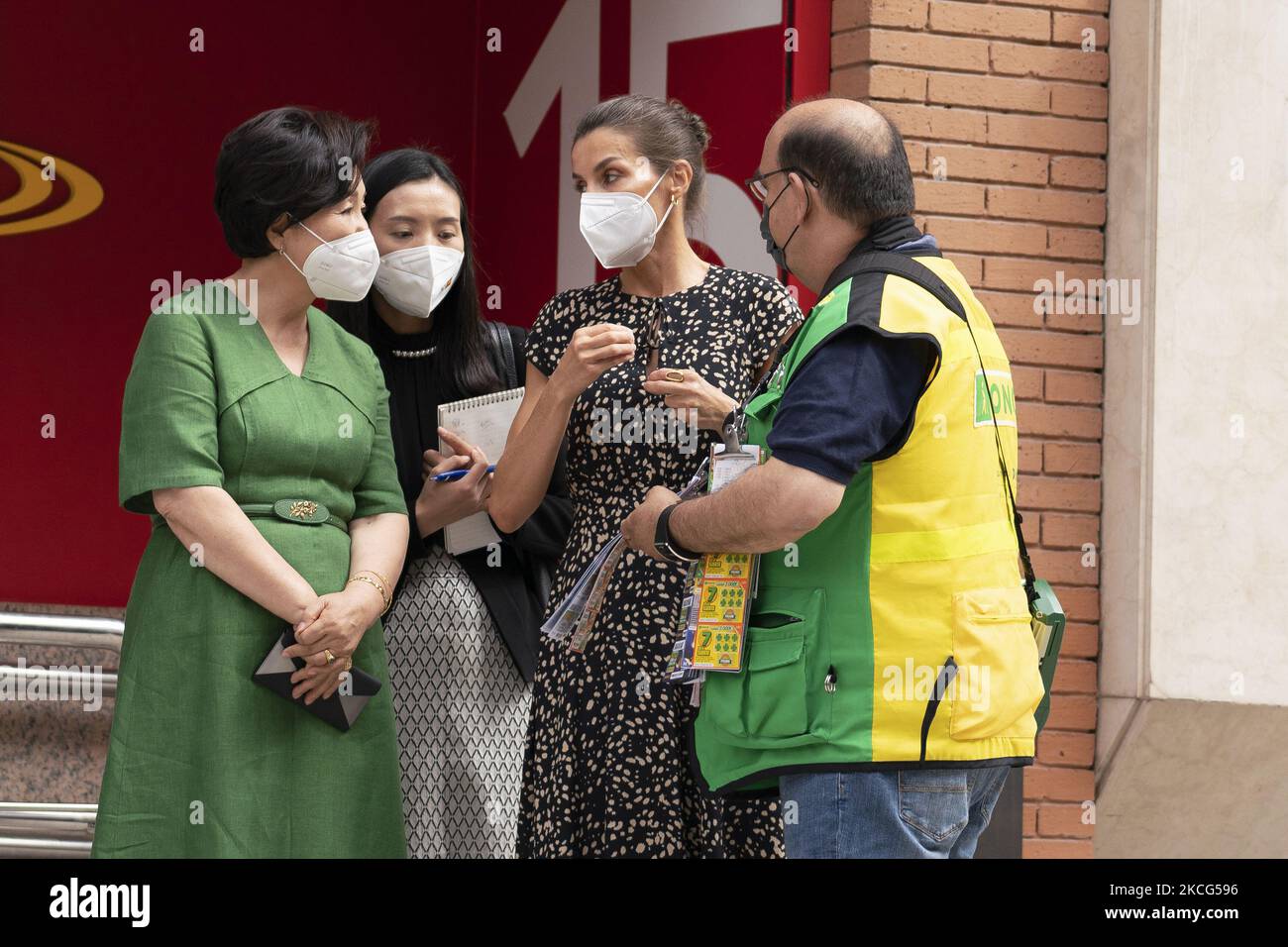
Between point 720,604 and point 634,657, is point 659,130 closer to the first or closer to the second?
point 634,657

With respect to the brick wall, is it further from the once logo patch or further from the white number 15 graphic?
the once logo patch

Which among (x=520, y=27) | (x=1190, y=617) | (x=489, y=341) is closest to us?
(x=489, y=341)

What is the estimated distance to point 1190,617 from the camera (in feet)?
16.1

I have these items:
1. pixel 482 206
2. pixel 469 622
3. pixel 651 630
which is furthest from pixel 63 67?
pixel 651 630

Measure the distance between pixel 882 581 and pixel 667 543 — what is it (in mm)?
388

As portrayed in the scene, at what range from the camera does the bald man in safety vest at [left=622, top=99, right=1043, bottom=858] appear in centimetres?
234

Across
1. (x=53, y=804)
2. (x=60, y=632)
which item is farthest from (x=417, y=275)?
(x=53, y=804)

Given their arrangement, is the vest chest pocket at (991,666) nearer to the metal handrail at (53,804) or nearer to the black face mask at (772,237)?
the black face mask at (772,237)

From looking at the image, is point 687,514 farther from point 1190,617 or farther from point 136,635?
point 1190,617

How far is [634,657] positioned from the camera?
10.6 ft

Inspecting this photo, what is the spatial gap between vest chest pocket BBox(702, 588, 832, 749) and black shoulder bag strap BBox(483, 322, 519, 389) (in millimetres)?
1519

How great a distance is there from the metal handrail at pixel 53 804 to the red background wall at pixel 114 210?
1.16ft

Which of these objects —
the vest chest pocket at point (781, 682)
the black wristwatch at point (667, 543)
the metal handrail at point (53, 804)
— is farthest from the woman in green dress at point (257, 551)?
the metal handrail at point (53, 804)

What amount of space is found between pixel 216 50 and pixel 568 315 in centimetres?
311
